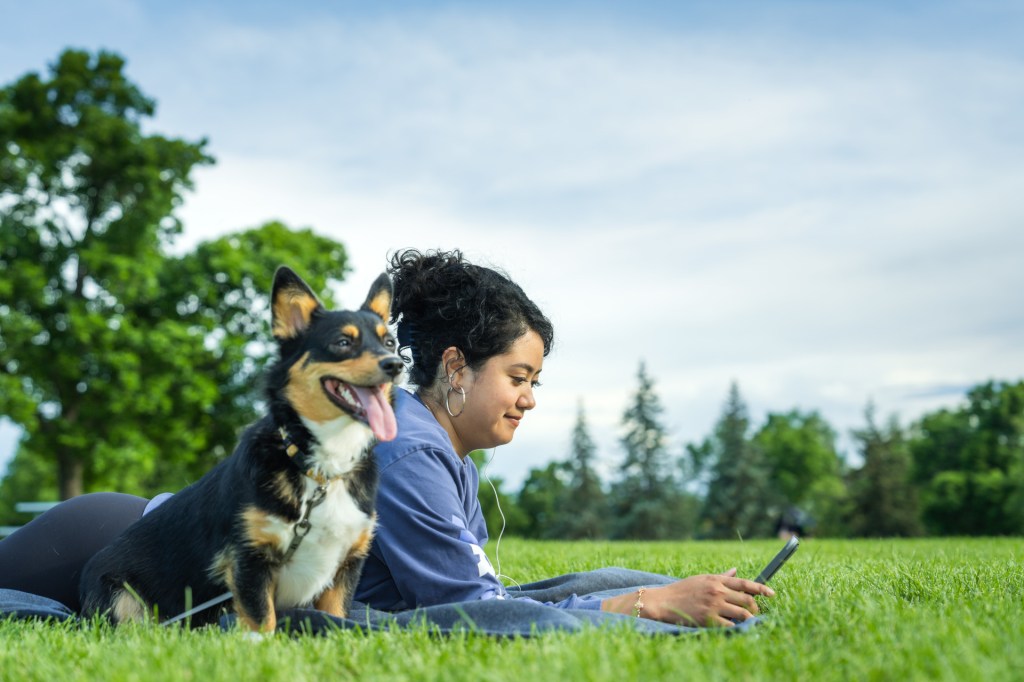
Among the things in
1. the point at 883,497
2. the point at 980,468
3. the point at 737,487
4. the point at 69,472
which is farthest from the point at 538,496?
the point at 69,472

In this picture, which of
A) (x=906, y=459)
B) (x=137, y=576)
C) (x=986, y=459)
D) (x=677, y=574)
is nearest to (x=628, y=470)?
(x=906, y=459)

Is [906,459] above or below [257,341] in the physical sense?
below

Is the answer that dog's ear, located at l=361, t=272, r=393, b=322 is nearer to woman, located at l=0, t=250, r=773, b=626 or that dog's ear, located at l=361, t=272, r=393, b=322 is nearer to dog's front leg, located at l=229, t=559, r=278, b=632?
woman, located at l=0, t=250, r=773, b=626

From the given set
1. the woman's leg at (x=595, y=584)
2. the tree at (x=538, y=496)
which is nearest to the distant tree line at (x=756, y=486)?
the tree at (x=538, y=496)

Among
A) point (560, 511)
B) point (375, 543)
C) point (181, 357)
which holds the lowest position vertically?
point (560, 511)

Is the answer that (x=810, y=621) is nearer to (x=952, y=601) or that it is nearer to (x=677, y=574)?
(x=952, y=601)

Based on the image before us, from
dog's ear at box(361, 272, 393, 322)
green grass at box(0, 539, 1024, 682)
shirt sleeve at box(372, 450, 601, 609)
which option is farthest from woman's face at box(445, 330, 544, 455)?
green grass at box(0, 539, 1024, 682)

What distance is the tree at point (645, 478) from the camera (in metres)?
46.6

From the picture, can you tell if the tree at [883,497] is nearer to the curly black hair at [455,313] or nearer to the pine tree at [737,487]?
the pine tree at [737,487]

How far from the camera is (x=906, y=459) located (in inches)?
1987

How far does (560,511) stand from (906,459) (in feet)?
65.0

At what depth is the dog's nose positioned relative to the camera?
3.82 m

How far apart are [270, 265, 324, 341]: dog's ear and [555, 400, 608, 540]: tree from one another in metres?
42.6

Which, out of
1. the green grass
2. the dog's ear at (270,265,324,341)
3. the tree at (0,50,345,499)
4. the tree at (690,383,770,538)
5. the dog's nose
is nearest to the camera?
the green grass
